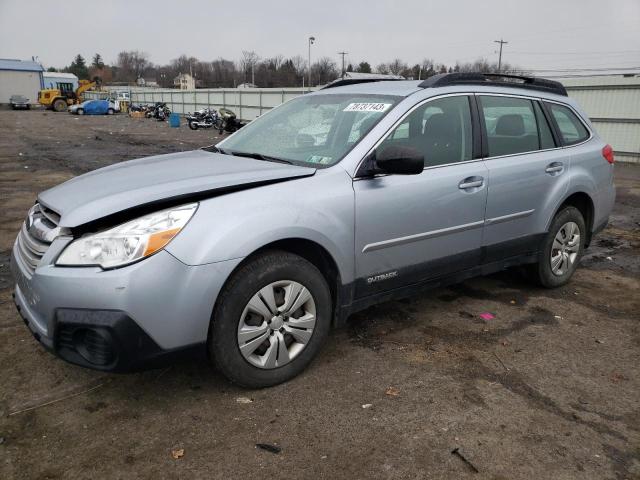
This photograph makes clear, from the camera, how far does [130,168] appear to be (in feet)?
11.2

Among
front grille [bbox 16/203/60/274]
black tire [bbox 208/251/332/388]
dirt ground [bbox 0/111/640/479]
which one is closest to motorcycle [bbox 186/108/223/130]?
dirt ground [bbox 0/111/640/479]

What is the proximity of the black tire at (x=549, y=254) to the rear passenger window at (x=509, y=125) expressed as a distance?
697mm

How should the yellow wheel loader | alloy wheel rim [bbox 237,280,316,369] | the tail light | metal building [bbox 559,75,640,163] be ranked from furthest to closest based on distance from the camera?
the yellow wheel loader < metal building [bbox 559,75,640,163] < the tail light < alloy wheel rim [bbox 237,280,316,369]

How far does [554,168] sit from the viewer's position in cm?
438

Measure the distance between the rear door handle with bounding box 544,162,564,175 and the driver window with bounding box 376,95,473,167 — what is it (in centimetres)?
91

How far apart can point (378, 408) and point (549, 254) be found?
2541 millimetres

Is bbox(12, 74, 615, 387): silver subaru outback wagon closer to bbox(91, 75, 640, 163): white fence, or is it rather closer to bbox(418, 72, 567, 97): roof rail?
bbox(418, 72, 567, 97): roof rail

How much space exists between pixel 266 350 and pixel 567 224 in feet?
10.3

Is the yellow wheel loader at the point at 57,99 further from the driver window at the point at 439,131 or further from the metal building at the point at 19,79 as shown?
the driver window at the point at 439,131

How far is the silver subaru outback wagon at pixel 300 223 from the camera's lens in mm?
2525

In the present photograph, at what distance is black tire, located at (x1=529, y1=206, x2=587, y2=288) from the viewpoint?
453 cm

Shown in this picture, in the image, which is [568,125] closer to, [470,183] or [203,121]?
[470,183]

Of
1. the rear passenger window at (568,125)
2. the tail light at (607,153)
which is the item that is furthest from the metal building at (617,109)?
the rear passenger window at (568,125)

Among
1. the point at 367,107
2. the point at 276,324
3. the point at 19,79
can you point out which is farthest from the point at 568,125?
the point at 19,79
